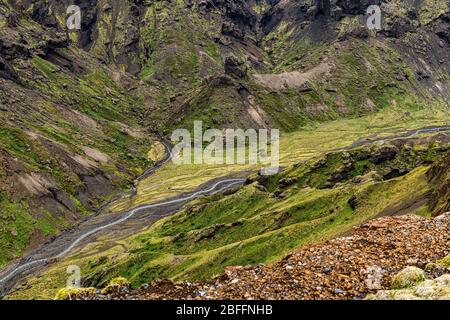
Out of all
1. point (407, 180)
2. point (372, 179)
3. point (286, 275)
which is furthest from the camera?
point (372, 179)

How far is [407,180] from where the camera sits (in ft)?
277

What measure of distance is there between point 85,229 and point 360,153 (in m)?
97.6

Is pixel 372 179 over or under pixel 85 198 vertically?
over

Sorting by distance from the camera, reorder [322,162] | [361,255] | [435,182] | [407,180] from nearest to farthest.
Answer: [361,255]
[435,182]
[407,180]
[322,162]
